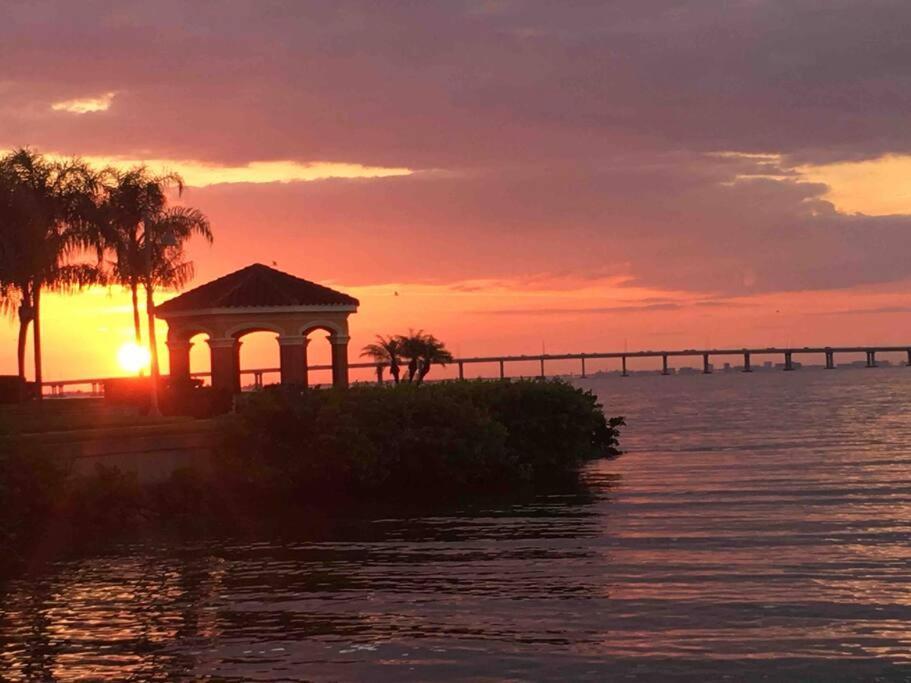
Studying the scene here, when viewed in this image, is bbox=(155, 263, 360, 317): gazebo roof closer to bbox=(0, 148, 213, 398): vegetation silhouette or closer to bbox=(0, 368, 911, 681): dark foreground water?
bbox=(0, 148, 213, 398): vegetation silhouette

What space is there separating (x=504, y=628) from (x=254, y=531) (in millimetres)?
16457

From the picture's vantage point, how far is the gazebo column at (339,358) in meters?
56.7

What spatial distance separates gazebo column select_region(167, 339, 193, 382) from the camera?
5778 centimetres

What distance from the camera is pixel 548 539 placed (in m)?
33.7

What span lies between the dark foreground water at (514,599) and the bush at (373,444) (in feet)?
21.3

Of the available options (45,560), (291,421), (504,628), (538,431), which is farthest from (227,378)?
(504,628)

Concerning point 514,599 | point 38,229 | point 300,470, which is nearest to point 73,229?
point 38,229

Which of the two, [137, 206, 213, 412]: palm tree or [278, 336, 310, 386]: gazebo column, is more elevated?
[137, 206, 213, 412]: palm tree

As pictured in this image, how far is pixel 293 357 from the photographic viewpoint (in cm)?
5531

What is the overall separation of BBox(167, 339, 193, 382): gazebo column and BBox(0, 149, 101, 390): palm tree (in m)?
5.11

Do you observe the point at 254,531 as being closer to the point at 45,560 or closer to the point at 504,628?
the point at 45,560

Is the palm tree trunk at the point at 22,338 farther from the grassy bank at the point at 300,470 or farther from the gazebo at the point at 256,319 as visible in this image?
the grassy bank at the point at 300,470

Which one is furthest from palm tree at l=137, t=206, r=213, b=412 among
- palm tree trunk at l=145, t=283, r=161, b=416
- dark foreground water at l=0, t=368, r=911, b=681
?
dark foreground water at l=0, t=368, r=911, b=681

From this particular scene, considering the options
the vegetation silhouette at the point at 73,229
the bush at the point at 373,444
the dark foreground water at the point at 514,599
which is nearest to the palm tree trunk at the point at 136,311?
the vegetation silhouette at the point at 73,229
